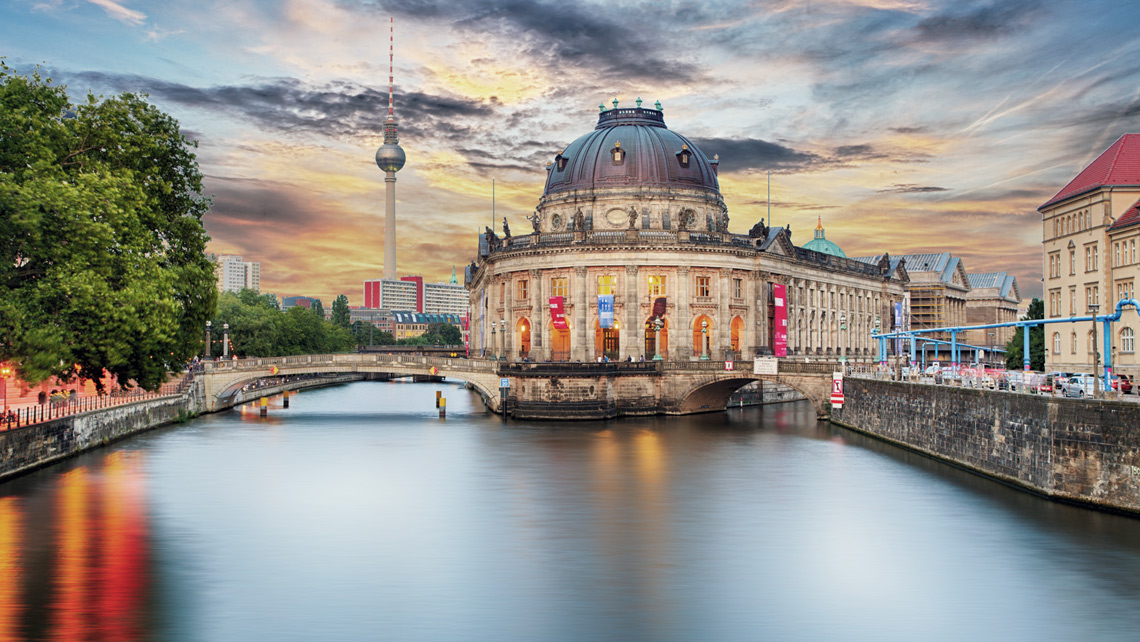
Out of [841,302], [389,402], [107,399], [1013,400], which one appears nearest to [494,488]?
[1013,400]

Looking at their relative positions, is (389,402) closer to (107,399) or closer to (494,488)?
(107,399)

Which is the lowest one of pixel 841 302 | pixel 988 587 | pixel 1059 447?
pixel 988 587

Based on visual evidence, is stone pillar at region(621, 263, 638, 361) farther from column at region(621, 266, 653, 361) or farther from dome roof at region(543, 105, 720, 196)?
dome roof at region(543, 105, 720, 196)

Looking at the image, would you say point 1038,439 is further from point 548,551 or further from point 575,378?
point 575,378

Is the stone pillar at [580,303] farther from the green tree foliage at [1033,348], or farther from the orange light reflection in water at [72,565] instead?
the orange light reflection in water at [72,565]

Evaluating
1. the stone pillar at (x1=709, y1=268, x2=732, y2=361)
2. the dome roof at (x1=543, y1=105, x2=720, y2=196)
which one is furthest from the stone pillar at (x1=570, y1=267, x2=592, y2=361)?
the dome roof at (x1=543, y1=105, x2=720, y2=196)

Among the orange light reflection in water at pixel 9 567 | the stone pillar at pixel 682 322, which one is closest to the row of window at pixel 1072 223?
the stone pillar at pixel 682 322

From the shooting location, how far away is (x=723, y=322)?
9438cm

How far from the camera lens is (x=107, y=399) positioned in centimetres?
6138

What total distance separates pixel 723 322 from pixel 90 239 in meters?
63.2

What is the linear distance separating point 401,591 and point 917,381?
37.1 m

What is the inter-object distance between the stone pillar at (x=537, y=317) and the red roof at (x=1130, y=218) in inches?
1903

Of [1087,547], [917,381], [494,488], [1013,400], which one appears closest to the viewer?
[1087,547]

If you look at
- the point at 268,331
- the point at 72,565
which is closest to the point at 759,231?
the point at 268,331
